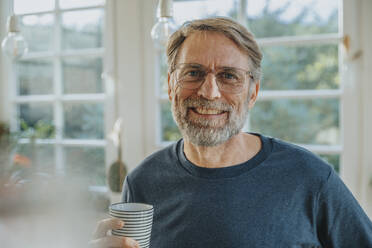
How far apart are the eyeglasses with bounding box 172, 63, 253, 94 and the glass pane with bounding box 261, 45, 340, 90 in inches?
22.8

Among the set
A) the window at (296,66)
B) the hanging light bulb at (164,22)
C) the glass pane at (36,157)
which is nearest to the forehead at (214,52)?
the hanging light bulb at (164,22)

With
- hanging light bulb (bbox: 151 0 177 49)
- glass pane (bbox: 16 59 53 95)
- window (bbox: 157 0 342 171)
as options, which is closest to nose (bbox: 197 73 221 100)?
hanging light bulb (bbox: 151 0 177 49)

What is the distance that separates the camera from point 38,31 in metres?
0.27

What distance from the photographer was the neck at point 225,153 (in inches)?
27.7

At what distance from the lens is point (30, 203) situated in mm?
161

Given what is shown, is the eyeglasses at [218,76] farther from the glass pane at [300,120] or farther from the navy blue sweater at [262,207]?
the glass pane at [300,120]

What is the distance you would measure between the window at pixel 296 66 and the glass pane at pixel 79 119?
790 millimetres

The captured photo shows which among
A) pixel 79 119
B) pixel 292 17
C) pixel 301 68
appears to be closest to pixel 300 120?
pixel 301 68

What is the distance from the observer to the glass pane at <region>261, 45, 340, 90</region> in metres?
1.15

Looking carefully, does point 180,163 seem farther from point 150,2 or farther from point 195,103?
point 150,2

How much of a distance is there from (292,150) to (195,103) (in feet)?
0.68

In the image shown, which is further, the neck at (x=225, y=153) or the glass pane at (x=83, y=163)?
the neck at (x=225, y=153)

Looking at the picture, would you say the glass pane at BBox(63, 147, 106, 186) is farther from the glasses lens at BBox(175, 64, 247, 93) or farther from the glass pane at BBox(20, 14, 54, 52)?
the glasses lens at BBox(175, 64, 247, 93)

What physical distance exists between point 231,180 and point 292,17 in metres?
0.71
